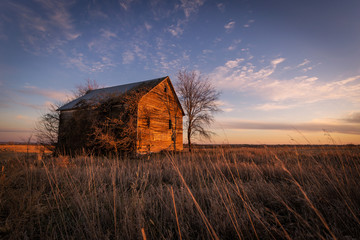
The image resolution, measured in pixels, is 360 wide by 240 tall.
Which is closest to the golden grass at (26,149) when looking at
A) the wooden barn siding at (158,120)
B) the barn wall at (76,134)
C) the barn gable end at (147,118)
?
the barn wall at (76,134)

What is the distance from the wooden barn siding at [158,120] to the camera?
46.3ft

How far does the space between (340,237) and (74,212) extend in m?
3.41

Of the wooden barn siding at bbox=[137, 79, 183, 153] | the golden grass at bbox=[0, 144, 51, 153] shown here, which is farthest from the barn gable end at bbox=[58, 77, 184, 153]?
the golden grass at bbox=[0, 144, 51, 153]

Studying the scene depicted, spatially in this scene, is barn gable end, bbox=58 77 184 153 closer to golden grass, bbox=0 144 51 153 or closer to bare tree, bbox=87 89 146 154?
bare tree, bbox=87 89 146 154

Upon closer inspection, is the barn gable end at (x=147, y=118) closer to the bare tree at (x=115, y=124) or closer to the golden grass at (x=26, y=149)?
the bare tree at (x=115, y=124)

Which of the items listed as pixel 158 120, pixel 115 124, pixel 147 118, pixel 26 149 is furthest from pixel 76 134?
pixel 26 149

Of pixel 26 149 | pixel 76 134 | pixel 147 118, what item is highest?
pixel 147 118

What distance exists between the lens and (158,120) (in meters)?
16.5

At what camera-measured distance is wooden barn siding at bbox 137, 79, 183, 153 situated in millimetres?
14117

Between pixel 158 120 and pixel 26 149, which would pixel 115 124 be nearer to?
pixel 158 120

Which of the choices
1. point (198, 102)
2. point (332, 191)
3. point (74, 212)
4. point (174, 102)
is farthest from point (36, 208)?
point (198, 102)

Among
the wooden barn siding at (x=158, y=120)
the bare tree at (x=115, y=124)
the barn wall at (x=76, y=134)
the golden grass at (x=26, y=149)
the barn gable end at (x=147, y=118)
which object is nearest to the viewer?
the golden grass at (x=26, y=149)

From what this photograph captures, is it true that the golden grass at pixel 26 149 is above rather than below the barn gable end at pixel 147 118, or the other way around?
below

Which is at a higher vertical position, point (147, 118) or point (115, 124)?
point (147, 118)
